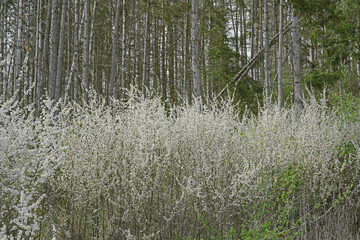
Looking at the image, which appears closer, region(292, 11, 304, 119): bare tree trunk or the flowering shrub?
the flowering shrub

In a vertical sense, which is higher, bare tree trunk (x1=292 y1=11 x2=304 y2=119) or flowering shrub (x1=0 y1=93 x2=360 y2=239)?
bare tree trunk (x1=292 y1=11 x2=304 y2=119)

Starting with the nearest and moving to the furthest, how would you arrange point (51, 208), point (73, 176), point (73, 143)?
1. point (51, 208)
2. point (73, 176)
3. point (73, 143)

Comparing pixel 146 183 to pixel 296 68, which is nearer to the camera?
pixel 146 183

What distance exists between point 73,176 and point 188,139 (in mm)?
1228

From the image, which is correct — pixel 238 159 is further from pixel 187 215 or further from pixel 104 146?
pixel 104 146

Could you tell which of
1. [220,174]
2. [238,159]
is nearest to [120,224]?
[220,174]

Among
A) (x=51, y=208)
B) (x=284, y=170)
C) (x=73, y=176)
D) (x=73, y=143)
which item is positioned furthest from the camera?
(x=284, y=170)

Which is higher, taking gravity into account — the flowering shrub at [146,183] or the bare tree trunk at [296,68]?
the bare tree trunk at [296,68]

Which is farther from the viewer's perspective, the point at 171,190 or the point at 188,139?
the point at 188,139

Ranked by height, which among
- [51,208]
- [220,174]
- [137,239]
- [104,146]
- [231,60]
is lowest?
[137,239]

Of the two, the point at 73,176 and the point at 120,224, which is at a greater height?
the point at 73,176

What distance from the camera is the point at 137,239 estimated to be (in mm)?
3025

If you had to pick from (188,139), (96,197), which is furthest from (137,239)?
(188,139)

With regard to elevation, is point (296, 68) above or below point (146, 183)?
above
